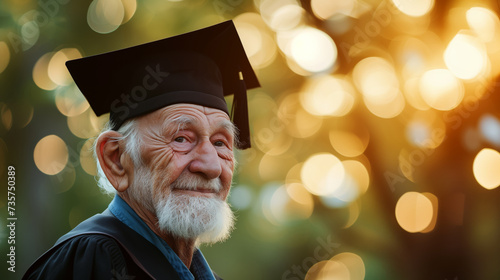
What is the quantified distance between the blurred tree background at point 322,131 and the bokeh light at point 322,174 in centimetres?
2

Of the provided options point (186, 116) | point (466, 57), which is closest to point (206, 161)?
point (186, 116)

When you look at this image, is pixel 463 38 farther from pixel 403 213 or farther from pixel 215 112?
pixel 215 112

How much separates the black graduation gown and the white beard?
15 cm

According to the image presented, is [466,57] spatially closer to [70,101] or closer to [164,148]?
[164,148]

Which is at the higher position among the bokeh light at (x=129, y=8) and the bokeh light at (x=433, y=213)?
the bokeh light at (x=129, y=8)

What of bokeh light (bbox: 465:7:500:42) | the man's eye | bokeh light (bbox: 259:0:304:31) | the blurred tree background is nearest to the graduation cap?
the man's eye

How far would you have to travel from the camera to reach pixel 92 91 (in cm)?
249

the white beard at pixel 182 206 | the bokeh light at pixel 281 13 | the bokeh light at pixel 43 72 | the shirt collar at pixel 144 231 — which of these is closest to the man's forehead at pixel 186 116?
the white beard at pixel 182 206

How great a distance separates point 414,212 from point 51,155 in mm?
3497

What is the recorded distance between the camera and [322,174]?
5.12 m

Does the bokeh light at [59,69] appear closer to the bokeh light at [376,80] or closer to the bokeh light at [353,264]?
the bokeh light at [376,80]

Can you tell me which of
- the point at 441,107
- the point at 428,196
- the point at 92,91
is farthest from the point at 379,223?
the point at 92,91

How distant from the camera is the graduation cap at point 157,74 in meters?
2.33

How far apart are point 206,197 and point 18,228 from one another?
2.89m
